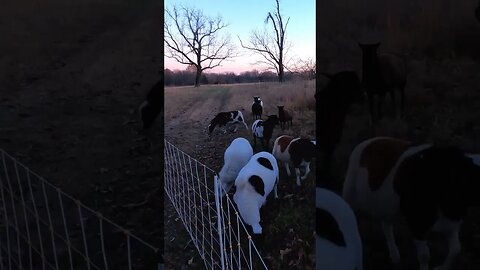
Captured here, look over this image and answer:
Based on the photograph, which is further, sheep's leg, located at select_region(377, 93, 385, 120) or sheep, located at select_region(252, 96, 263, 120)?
sheep, located at select_region(252, 96, 263, 120)

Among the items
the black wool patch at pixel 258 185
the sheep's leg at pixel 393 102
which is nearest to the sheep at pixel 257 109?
the black wool patch at pixel 258 185

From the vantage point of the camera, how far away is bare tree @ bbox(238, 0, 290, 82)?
305 cm

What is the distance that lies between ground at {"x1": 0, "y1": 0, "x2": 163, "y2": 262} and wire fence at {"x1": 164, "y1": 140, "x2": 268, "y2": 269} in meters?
0.11

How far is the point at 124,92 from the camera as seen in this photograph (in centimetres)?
305

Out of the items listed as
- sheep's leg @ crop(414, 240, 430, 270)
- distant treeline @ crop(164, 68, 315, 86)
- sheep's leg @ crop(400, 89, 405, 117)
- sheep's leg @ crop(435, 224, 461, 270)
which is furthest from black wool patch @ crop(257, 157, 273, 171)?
sheep's leg @ crop(435, 224, 461, 270)

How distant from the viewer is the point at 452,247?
2.88 meters

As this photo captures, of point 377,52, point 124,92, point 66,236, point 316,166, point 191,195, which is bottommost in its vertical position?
point 66,236

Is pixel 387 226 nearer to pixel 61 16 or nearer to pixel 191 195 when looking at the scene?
pixel 191 195

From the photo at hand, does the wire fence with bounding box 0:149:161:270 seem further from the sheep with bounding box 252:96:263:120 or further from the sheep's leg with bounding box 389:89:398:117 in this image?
the sheep's leg with bounding box 389:89:398:117

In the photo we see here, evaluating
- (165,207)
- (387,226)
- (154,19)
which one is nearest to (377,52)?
(387,226)

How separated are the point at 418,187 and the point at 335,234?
0.55 meters

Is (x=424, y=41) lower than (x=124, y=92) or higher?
higher

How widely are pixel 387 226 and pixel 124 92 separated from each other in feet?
5.74

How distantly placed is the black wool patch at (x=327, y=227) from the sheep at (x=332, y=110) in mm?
268
